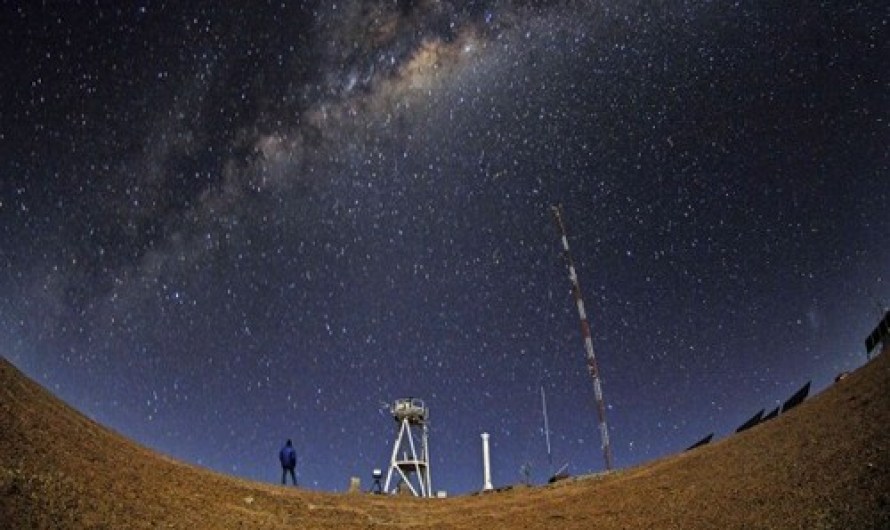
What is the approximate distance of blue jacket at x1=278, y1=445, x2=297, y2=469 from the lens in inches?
892

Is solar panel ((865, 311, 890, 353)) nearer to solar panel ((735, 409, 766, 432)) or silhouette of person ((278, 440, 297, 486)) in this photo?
solar panel ((735, 409, 766, 432))

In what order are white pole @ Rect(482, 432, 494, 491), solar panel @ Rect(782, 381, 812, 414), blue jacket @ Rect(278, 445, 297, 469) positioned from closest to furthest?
1. solar panel @ Rect(782, 381, 812, 414)
2. blue jacket @ Rect(278, 445, 297, 469)
3. white pole @ Rect(482, 432, 494, 491)

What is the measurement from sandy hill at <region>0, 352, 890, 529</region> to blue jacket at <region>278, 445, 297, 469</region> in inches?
213

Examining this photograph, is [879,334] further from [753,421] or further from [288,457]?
[288,457]

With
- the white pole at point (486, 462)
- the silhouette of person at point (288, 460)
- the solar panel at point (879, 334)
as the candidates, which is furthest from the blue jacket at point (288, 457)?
the solar panel at point (879, 334)

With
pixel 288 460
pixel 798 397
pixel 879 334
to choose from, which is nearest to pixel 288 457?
pixel 288 460

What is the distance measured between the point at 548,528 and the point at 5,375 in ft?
38.7

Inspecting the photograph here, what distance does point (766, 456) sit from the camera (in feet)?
43.9

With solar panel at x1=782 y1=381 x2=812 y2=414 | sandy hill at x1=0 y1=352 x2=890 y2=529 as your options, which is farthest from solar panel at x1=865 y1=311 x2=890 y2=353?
sandy hill at x1=0 y1=352 x2=890 y2=529

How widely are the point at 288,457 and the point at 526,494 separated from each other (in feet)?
31.5

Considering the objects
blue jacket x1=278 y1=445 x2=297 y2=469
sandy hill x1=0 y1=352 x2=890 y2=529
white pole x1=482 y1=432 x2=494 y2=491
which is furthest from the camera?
white pole x1=482 y1=432 x2=494 y2=491

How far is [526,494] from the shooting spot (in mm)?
17750

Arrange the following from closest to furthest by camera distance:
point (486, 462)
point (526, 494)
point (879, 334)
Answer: point (526, 494) < point (879, 334) < point (486, 462)

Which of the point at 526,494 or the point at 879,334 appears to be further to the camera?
the point at 879,334
